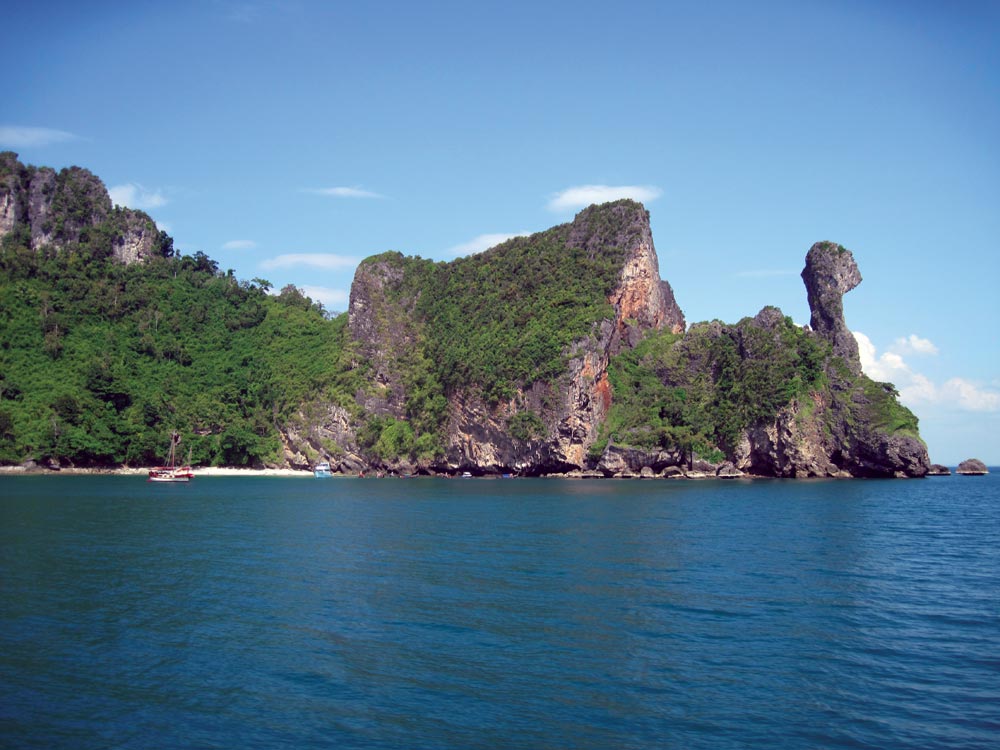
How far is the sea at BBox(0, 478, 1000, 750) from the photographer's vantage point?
44.2ft

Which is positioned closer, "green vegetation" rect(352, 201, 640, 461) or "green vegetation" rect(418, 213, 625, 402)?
"green vegetation" rect(418, 213, 625, 402)

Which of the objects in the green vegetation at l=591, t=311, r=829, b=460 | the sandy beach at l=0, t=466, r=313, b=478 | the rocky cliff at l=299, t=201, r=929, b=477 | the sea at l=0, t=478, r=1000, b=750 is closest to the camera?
the sea at l=0, t=478, r=1000, b=750

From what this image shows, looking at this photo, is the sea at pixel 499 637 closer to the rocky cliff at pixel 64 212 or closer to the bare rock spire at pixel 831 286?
the bare rock spire at pixel 831 286

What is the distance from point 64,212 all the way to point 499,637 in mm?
127212

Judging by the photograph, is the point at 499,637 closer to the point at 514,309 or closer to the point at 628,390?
the point at 628,390

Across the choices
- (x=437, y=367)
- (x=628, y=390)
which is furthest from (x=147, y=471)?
(x=628, y=390)

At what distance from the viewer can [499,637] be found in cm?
1853

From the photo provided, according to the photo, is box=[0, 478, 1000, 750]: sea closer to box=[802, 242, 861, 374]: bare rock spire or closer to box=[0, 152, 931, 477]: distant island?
box=[0, 152, 931, 477]: distant island

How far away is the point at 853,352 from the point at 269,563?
281ft

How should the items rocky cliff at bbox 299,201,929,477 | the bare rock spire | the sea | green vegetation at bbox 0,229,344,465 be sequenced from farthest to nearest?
the bare rock spire < green vegetation at bbox 0,229,344,465 < rocky cliff at bbox 299,201,929,477 < the sea

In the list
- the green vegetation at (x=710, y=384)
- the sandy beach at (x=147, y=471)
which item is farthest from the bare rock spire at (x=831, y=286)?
the sandy beach at (x=147, y=471)

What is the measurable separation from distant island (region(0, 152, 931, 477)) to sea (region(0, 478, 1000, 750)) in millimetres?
51190

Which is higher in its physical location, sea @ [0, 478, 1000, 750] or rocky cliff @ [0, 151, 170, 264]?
rocky cliff @ [0, 151, 170, 264]

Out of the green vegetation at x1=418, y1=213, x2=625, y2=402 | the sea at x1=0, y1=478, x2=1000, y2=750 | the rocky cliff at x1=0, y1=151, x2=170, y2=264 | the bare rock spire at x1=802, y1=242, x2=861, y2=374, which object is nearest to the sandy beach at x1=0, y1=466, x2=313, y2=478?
the green vegetation at x1=418, y1=213, x2=625, y2=402
